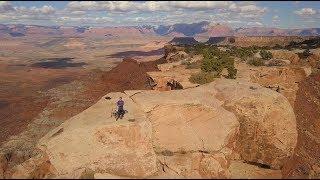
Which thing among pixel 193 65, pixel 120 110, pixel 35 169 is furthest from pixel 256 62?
pixel 35 169

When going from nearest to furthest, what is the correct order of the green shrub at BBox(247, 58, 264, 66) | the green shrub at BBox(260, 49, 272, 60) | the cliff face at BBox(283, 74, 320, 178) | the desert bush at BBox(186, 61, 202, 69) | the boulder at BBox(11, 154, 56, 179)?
1. the boulder at BBox(11, 154, 56, 179)
2. the cliff face at BBox(283, 74, 320, 178)
3. the green shrub at BBox(247, 58, 264, 66)
4. the desert bush at BBox(186, 61, 202, 69)
5. the green shrub at BBox(260, 49, 272, 60)

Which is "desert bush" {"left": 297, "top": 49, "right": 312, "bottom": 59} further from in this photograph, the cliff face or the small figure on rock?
the small figure on rock

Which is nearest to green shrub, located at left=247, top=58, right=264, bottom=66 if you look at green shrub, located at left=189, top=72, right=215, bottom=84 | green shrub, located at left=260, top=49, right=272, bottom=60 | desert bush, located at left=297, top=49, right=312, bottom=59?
green shrub, located at left=260, top=49, right=272, bottom=60

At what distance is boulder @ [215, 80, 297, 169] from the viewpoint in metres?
25.4

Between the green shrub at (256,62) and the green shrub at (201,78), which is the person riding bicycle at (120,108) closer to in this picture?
the green shrub at (201,78)

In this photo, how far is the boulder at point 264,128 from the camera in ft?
83.5

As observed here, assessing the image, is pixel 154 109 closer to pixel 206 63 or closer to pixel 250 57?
pixel 206 63

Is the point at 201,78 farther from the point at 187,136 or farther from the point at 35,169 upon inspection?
→ the point at 35,169

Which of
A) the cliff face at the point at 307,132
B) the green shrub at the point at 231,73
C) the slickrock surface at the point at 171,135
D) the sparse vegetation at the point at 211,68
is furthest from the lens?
the green shrub at the point at 231,73

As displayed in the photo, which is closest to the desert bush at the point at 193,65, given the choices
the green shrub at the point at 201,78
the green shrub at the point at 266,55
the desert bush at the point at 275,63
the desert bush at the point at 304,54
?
the green shrub at the point at 201,78

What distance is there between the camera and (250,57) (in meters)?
46.4

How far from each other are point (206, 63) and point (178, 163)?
19924 mm

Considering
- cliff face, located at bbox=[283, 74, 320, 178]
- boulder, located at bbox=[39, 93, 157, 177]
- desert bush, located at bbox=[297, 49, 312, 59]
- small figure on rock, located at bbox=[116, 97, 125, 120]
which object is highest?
small figure on rock, located at bbox=[116, 97, 125, 120]

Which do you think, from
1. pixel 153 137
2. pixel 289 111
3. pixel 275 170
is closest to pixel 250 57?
pixel 289 111
